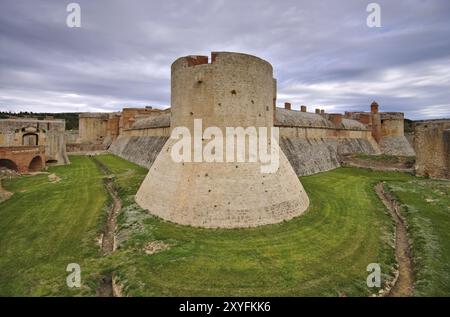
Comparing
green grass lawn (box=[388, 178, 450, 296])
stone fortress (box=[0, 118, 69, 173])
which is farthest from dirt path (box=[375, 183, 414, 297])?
stone fortress (box=[0, 118, 69, 173])

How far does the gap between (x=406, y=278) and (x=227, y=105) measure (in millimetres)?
9544

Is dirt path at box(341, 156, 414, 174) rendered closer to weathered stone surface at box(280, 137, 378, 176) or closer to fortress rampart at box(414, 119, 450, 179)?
fortress rampart at box(414, 119, 450, 179)

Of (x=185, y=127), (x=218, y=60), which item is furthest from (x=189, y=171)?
(x=218, y=60)

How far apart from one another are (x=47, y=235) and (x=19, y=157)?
59.4 feet

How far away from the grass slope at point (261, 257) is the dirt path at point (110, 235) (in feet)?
1.44

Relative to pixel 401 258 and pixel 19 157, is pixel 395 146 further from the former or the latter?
pixel 19 157

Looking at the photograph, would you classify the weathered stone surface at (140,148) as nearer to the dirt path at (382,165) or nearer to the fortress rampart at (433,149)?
the dirt path at (382,165)

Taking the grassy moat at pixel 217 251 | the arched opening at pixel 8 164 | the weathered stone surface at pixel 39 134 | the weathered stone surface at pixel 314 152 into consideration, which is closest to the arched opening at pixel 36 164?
the arched opening at pixel 8 164

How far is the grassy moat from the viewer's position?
7461 millimetres

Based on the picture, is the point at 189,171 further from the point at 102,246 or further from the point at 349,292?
the point at 349,292

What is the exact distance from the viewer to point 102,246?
1028 centimetres

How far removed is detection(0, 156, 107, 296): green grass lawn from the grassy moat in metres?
0.04
